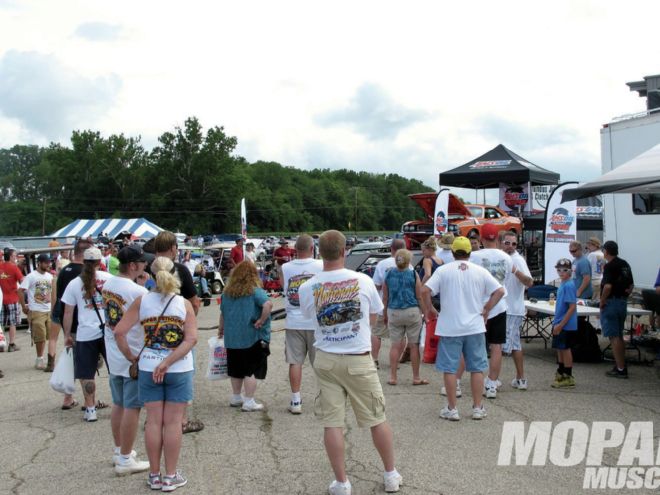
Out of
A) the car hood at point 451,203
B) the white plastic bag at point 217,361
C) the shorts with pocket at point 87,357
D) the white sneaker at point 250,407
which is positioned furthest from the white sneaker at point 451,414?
the car hood at point 451,203

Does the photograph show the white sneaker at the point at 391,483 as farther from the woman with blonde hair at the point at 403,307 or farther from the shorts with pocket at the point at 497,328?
the woman with blonde hair at the point at 403,307

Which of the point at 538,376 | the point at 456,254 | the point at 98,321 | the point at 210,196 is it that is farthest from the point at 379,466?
the point at 210,196

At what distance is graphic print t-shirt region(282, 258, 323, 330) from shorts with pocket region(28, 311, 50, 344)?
15.1ft

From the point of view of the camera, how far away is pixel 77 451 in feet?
16.5

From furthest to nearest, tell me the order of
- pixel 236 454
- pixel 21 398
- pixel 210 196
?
pixel 210 196
pixel 21 398
pixel 236 454

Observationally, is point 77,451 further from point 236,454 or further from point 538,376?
point 538,376

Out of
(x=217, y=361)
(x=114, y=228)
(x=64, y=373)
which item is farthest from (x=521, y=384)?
(x=114, y=228)

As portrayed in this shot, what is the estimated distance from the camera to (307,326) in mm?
5965

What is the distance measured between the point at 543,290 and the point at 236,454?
696cm

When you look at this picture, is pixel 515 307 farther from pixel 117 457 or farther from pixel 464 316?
pixel 117 457

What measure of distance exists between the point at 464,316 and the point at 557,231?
8575 millimetres

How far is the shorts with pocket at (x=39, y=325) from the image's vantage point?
8.75 m

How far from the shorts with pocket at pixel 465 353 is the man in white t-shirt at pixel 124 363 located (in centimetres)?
266

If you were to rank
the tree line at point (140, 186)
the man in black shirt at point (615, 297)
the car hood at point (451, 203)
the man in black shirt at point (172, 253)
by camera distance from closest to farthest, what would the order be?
the man in black shirt at point (172, 253) < the man in black shirt at point (615, 297) < the car hood at point (451, 203) < the tree line at point (140, 186)
